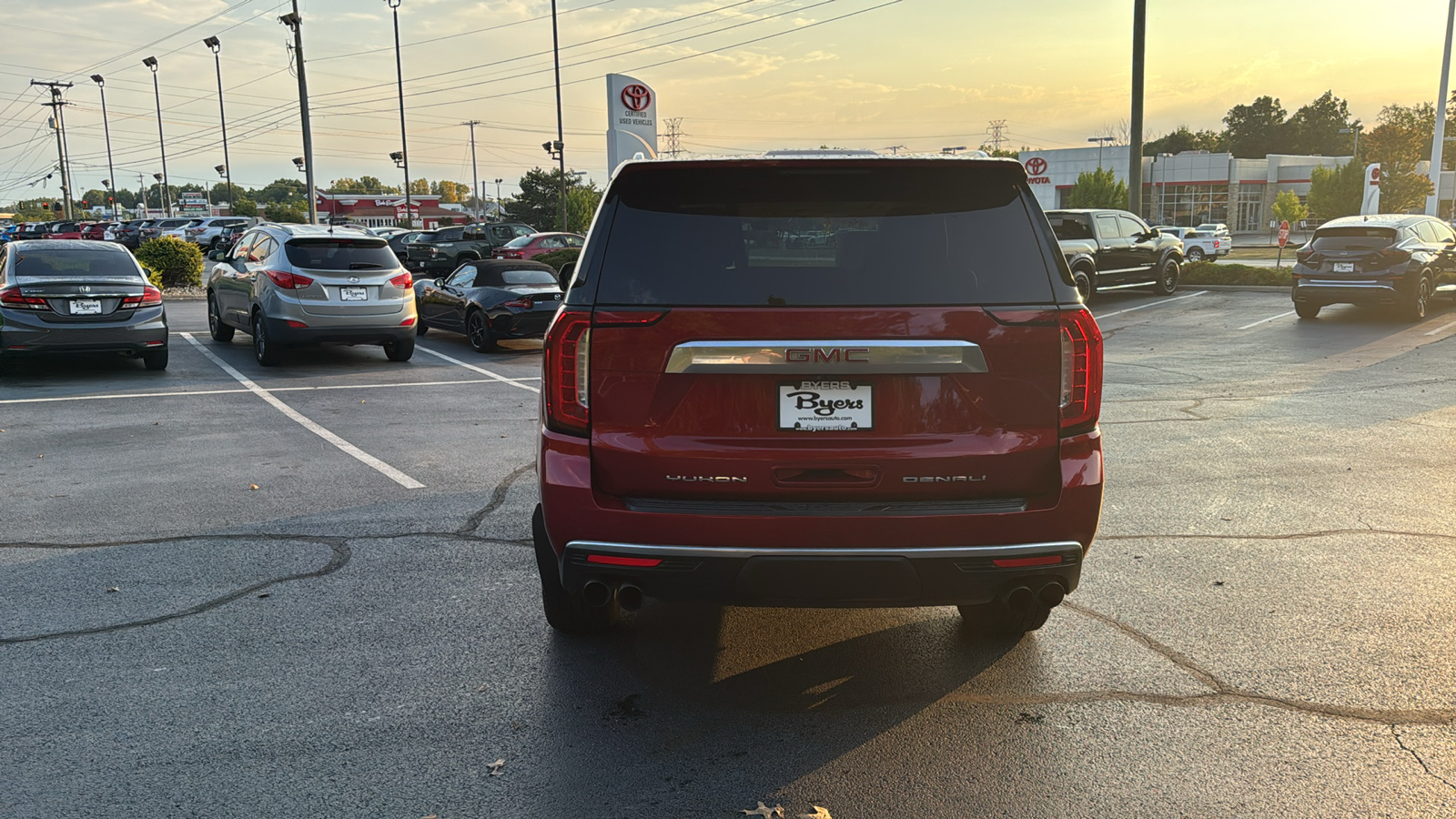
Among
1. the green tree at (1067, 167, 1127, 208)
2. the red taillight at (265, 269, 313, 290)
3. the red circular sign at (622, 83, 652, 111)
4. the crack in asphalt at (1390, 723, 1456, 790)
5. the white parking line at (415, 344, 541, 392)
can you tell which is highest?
the red circular sign at (622, 83, 652, 111)

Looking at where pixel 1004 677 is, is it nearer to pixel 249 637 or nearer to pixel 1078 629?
pixel 1078 629

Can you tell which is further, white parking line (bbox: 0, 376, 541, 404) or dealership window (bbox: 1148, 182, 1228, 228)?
dealership window (bbox: 1148, 182, 1228, 228)

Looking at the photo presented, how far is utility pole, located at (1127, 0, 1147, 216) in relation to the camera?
80.7 ft

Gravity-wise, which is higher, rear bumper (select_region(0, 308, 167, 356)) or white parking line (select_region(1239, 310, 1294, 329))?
rear bumper (select_region(0, 308, 167, 356))

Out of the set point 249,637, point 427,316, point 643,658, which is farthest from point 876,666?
point 427,316

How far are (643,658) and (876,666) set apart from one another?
0.94 metres

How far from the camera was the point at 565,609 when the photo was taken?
4.52m

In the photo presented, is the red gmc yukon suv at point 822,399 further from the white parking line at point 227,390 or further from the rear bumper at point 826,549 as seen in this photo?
the white parking line at point 227,390

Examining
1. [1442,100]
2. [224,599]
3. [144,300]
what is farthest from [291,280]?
[1442,100]

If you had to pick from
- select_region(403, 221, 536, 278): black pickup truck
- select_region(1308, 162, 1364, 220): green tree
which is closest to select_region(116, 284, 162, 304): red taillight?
select_region(403, 221, 536, 278): black pickup truck

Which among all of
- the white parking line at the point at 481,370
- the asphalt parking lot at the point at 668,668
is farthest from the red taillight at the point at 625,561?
the white parking line at the point at 481,370

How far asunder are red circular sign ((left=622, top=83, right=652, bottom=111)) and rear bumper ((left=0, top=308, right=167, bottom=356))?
46.0ft

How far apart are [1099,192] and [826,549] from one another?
49.4 m

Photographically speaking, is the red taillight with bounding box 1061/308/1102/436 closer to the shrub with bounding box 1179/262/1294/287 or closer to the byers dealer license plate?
the byers dealer license plate
